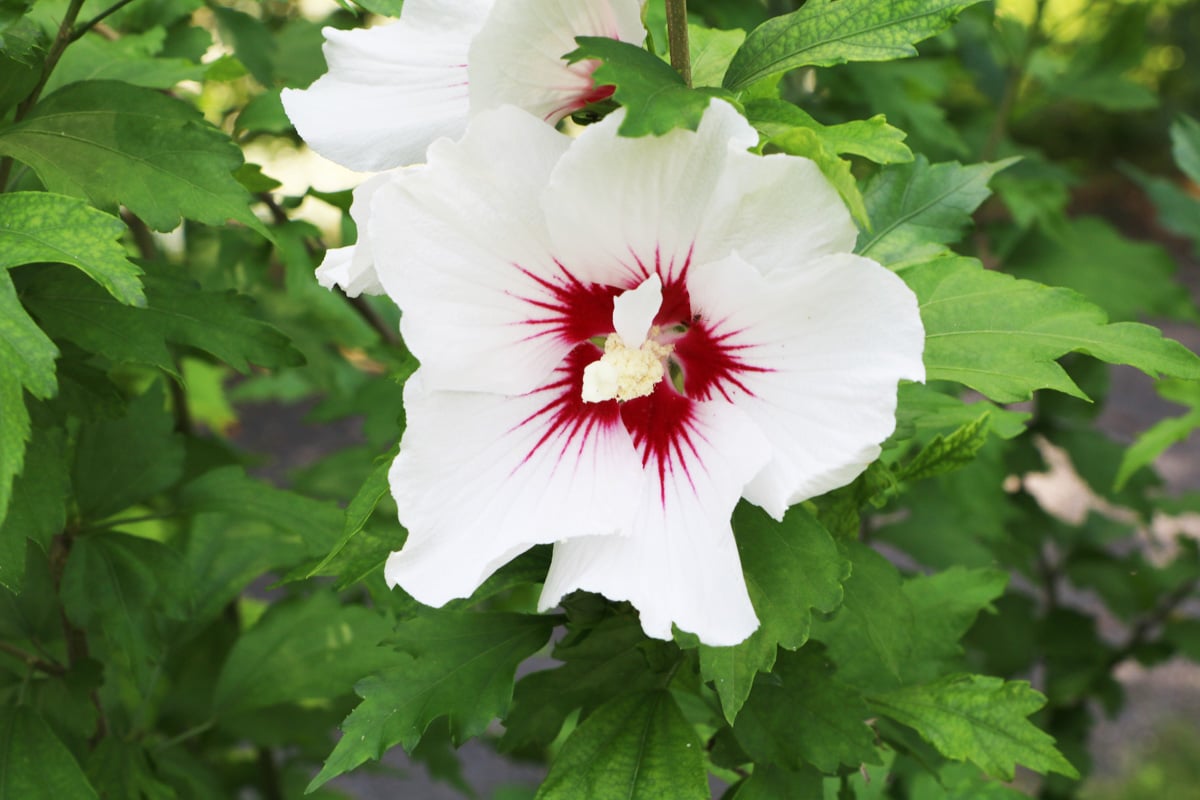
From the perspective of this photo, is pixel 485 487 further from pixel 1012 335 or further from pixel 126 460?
pixel 126 460

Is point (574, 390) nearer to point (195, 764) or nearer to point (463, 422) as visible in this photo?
point (463, 422)

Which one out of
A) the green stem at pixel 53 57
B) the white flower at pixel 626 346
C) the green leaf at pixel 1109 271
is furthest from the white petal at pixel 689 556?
the green leaf at pixel 1109 271

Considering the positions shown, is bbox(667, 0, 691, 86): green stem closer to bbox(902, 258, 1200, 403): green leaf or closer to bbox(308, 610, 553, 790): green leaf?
bbox(902, 258, 1200, 403): green leaf

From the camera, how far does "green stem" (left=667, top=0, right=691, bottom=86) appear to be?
0.96 meters

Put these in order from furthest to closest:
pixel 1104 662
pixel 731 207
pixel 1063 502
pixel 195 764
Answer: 1. pixel 1063 502
2. pixel 1104 662
3. pixel 195 764
4. pixel 731 207

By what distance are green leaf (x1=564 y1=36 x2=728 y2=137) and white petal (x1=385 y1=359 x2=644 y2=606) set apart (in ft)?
0.79

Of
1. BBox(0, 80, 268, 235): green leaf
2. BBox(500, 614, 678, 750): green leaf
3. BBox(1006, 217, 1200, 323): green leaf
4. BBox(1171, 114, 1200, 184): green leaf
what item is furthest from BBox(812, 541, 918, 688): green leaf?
BBox(1006, 217, 1200, 323): green leaf

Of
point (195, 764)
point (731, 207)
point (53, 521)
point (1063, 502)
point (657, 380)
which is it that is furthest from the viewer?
point (1063, 502)

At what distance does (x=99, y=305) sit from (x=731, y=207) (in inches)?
29.3

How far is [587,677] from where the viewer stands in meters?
1.24

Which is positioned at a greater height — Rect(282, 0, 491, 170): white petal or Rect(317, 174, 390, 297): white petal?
Rect(282, 0, 491, 170): white petal

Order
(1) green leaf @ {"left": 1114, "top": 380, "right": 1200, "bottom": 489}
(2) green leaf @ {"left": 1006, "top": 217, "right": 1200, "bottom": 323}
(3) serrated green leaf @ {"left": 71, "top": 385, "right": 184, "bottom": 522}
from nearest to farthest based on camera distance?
(3) serrated green leaf @ {"left": 71, "top": 385, "right": 184, "bottom": 522} → (1) green leaf @ {"left": 1114, "top": 380, "right": 1200, "bottom": 489} → (2) green leaf @ {"left": 1006, "top": 217, "right": 1200, "bottom": 323}

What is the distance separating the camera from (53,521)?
47.4 inches

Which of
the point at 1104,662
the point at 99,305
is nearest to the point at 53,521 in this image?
the point at 99,305
